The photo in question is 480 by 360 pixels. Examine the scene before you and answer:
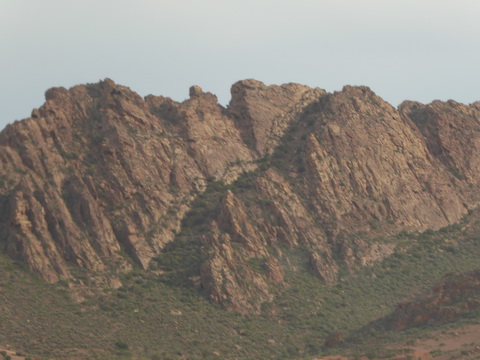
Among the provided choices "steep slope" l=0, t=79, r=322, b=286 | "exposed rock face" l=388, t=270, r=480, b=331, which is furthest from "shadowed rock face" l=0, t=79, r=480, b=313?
"exposed rock face" l=388, t=270, r=480, b=331

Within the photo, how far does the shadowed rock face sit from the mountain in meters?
0.18

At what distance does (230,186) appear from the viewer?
123 meters

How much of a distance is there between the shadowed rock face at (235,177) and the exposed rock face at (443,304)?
1455 cm

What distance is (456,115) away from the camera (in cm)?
14438

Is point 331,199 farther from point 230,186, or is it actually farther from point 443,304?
point 443,304

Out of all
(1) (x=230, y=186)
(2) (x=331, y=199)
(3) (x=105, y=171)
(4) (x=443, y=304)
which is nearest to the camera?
(4) (x=443, y=304)

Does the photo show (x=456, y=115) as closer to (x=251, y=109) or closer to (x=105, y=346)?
(x=251, y=109)

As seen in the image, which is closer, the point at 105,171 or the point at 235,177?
the point at 105,171

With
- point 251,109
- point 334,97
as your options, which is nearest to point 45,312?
point 251,109

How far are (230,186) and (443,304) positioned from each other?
32788mm

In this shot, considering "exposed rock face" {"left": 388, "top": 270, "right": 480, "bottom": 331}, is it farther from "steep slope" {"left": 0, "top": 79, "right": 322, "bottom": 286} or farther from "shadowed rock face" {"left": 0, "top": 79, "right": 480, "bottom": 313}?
"steep slope" {"left": 0, "top": 79, "right": 322, "bottom": 286}

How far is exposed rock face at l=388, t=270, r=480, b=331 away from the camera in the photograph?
9900cm

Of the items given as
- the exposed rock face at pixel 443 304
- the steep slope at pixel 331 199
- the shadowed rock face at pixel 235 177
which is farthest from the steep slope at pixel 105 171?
the exposed rock face at pixel 443 304

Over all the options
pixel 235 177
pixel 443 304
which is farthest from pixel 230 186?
pixel 443 304
